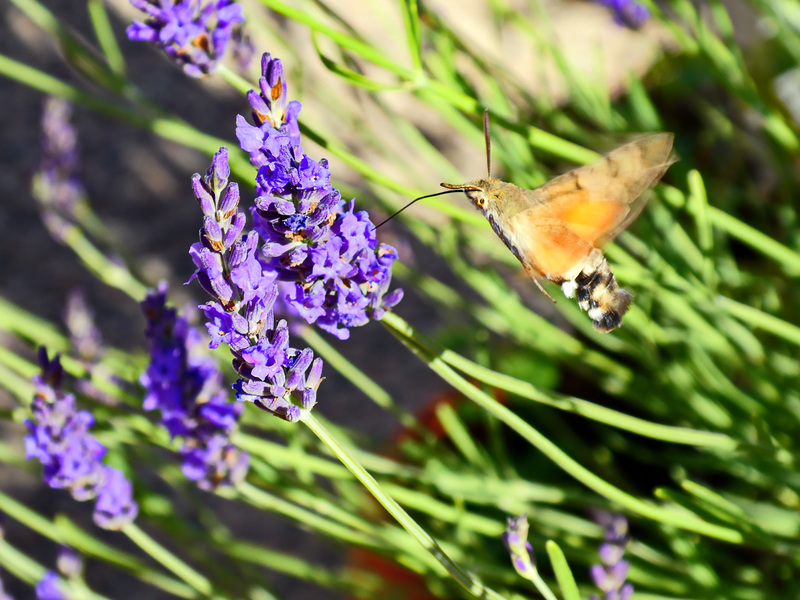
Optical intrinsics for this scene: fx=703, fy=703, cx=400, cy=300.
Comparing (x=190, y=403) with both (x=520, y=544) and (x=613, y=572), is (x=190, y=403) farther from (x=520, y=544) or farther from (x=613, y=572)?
(x=613, y=572)

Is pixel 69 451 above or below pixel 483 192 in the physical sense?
below

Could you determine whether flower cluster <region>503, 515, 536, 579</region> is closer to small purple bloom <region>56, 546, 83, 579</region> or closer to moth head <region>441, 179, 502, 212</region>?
moth head <region>441, 179, 502, 212</region>

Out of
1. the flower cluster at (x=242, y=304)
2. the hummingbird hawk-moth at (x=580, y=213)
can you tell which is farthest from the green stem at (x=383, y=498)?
the hummingbird hawk-moth at (x=580, y=213)

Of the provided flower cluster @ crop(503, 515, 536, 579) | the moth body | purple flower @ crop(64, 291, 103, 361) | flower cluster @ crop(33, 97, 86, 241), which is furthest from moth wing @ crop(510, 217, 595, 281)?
flower cluster @ crop(33, 97, 86, 241)

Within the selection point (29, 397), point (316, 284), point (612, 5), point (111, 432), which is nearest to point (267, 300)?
point (316, 284)

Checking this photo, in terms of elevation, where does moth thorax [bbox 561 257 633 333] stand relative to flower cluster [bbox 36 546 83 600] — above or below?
above

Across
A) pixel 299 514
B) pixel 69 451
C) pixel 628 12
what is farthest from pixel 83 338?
pixel 628 12
